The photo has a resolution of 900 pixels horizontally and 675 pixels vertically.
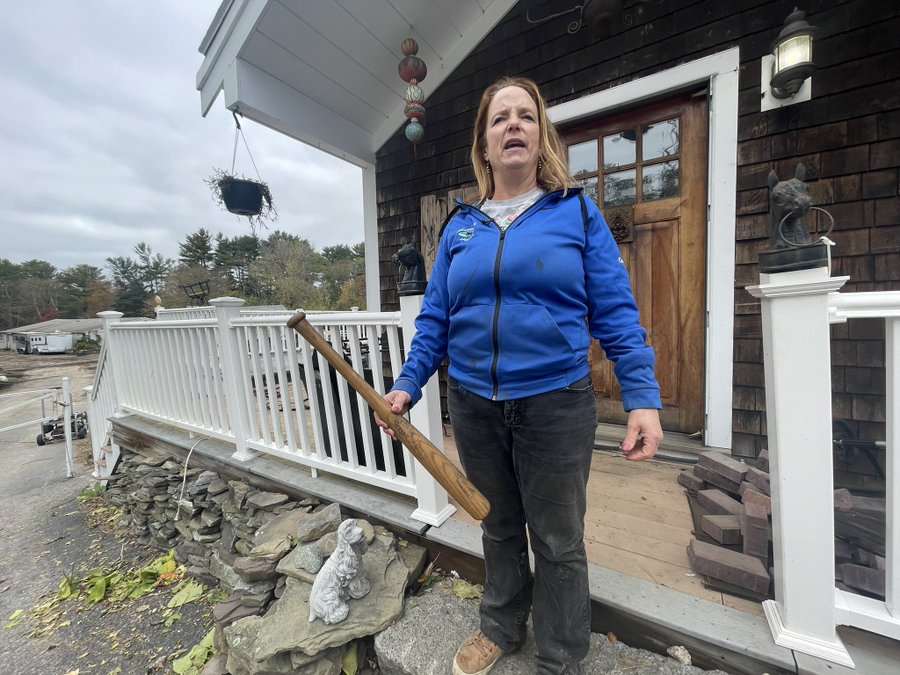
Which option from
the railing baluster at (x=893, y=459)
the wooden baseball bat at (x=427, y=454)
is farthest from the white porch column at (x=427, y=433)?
the railing baluster at (x=893, y=459)

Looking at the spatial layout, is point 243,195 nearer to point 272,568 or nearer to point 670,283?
point 272,568

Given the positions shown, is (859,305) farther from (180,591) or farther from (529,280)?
(180,591)

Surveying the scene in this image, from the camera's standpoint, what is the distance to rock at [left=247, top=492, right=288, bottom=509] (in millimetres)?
2158

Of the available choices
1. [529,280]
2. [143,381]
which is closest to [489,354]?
→ [529,280]

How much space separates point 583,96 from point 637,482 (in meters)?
2.37

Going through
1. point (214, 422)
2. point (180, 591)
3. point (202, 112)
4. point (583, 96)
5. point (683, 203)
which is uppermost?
point (202, 112)

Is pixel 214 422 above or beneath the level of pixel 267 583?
above

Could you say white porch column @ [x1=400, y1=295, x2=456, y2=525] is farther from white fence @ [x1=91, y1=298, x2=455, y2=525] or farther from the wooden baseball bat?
the wooden baseball bat

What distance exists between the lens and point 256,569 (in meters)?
1.76

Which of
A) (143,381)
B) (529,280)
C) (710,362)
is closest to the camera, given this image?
(529,280)

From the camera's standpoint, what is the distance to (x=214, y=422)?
2721 mm

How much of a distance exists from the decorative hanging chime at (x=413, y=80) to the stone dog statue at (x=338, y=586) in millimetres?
2843

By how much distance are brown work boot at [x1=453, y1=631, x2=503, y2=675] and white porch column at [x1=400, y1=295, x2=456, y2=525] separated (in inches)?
20.5

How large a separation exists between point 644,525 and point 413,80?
323 cm
